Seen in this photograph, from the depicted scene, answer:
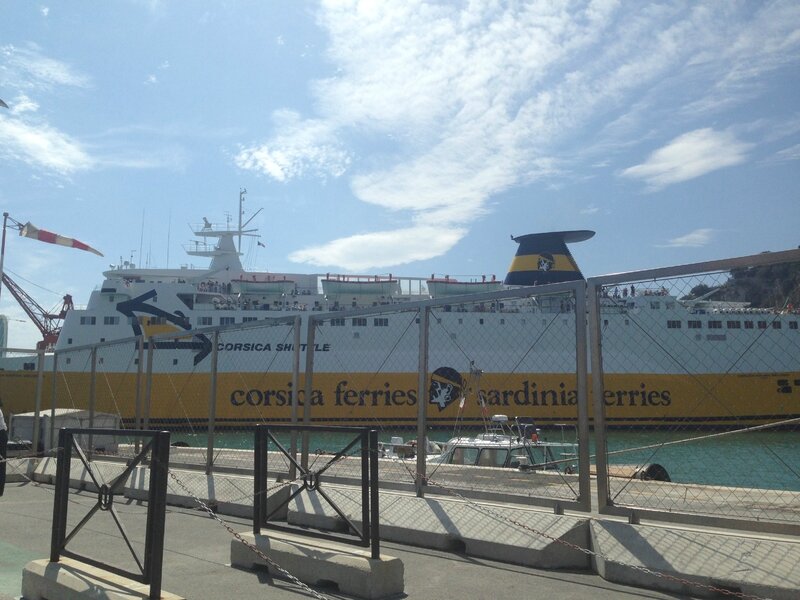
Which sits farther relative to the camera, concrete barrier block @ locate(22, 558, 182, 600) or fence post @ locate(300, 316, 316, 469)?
fence post @ locate(300, 316, 316, 469)

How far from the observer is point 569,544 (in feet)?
14.6

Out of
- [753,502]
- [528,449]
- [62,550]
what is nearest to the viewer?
[62,550]

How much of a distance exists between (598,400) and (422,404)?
5.43 feet

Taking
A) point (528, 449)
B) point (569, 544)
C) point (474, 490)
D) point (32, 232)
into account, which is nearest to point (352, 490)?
point (474, 490)

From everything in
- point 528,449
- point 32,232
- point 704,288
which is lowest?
point 528,449

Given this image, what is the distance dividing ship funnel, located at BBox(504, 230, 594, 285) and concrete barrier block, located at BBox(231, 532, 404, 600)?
30866 millimetres

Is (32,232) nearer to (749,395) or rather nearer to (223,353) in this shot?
(223,353)

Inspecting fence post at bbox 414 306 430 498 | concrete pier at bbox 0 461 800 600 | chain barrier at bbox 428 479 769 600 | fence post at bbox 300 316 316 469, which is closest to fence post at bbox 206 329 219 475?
concrete pier at bbox 0 461 800 600

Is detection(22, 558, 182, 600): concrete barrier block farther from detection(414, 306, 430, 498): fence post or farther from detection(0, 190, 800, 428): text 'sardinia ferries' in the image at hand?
detection(0, 190, 800, 428): text 'sardinia ferries'

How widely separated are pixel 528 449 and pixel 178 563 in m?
7.89

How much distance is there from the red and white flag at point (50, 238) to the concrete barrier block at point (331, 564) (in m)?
17.0

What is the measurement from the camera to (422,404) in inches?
223

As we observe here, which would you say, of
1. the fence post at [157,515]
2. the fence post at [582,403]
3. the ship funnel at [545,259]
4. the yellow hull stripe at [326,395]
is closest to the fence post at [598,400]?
the fence post at [582,403]

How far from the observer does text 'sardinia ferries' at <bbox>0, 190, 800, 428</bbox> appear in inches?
976
